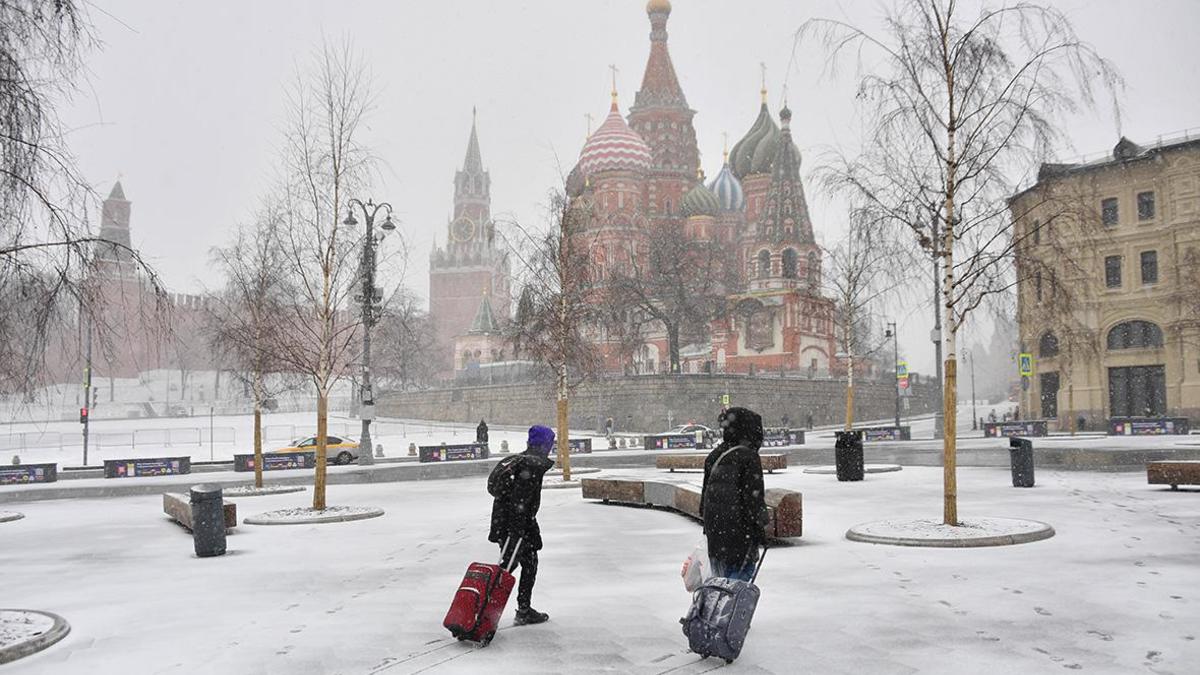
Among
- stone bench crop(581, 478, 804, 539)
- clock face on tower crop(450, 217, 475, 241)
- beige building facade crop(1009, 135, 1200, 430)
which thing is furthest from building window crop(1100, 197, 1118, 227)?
clock face on tower crop(450, 217, 475, 241)

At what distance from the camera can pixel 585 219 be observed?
24453 millimetres

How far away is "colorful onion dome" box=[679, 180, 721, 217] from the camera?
260ft

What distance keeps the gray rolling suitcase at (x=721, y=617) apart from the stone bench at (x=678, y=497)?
17.0 feet

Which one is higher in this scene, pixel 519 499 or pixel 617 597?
pixel 519 499

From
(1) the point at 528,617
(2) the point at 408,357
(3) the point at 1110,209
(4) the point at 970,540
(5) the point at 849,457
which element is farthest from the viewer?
(2) the point at 408,357

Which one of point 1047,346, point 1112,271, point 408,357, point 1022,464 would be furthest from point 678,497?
point 408,357

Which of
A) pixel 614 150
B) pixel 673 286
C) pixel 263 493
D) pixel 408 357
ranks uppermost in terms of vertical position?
pixel 614 150

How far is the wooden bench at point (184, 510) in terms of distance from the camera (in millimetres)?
14586

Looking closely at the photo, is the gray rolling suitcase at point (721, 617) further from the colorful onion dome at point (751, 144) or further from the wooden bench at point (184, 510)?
the colorful onion dome at point (751, 144)

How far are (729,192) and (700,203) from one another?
785 cm

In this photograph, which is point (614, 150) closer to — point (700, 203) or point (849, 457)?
point (700, 203)

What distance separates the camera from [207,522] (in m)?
12.3

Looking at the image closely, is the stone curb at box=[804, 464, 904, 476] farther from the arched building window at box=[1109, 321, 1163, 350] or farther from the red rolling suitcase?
the arched building window at box=[1109, 321, 1163, 350]

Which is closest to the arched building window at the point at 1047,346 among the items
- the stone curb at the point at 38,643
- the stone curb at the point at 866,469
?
the stone curb at the point at 866,469
